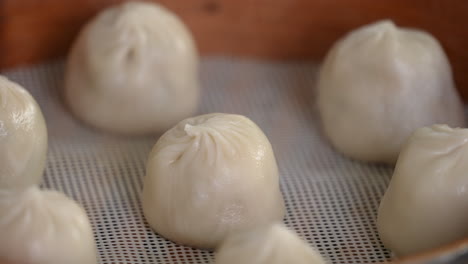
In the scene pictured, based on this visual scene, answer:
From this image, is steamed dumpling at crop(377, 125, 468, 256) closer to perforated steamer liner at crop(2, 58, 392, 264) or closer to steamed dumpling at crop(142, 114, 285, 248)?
perforated steamer liner at crop(2, 58, 392, 264)

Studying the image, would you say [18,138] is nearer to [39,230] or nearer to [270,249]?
[39,230]

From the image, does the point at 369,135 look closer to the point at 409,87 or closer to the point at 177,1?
the point at 409,87

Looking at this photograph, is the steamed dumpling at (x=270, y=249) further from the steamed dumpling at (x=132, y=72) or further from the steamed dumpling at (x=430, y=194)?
the steamed dumpling at (x=132, y=72)

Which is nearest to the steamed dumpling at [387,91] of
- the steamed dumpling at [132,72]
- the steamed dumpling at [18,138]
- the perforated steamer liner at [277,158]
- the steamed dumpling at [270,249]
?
the perforated steamer liner at [277,158]

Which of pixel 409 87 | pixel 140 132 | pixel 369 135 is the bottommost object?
pixel 140 132

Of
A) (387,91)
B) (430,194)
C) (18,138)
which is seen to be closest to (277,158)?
(387,91)

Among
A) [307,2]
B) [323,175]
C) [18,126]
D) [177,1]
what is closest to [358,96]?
[323,175]
